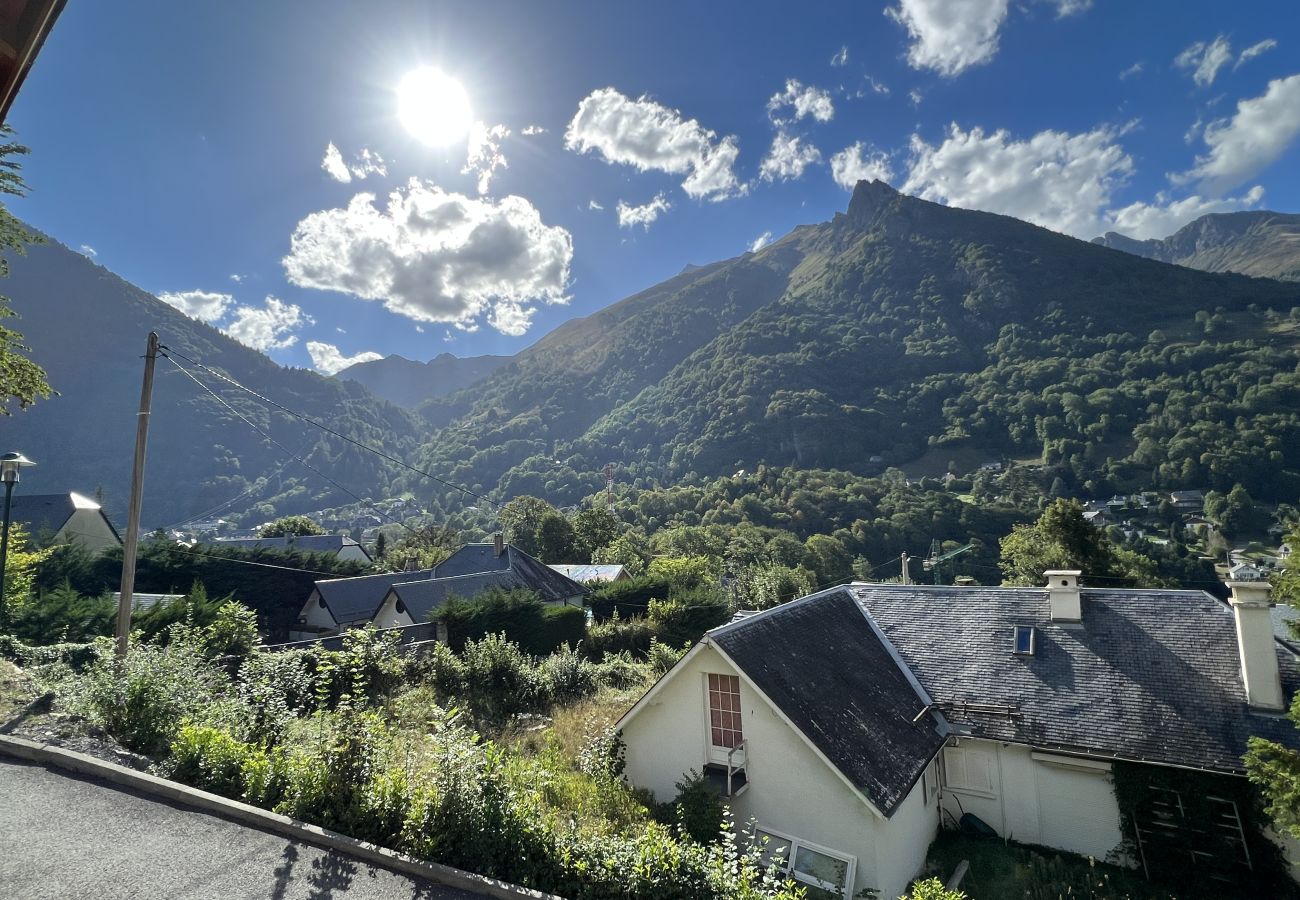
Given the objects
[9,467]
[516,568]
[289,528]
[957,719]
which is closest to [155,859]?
[9,467]

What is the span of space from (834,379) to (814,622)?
6827 inches

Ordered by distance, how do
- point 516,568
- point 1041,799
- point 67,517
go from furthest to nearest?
point 67,517, point 516,568, point 1041,799

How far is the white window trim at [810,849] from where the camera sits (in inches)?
350

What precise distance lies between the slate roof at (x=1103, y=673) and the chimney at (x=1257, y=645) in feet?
0.94

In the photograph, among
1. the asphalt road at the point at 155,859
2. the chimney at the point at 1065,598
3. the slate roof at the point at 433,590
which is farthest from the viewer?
the slate roof at the point at 433,590

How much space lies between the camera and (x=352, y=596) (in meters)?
30.8

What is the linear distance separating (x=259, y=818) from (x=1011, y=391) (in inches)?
6679

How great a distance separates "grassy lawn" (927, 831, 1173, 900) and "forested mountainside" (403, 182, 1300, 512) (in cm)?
11380

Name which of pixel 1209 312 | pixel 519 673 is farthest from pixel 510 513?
pixel 1209 312

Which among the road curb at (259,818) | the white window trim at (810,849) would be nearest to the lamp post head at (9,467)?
the road curb at (259,818)

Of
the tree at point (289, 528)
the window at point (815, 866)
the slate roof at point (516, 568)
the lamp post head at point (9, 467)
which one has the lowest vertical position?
the window at point (815, 866)

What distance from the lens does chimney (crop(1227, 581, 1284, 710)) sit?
10.6m

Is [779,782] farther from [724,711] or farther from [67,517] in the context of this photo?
[67,517]

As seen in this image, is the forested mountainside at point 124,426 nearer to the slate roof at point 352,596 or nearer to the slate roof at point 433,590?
the slate roof at point 352,596
